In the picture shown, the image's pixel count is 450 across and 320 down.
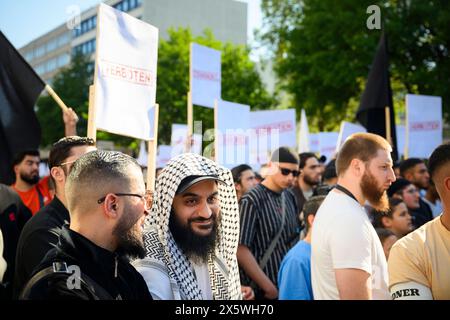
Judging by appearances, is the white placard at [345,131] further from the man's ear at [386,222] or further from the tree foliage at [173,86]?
the tree foliage at [173,86]

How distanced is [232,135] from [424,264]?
2627 millimetres

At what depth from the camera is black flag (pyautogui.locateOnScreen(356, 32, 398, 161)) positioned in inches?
337

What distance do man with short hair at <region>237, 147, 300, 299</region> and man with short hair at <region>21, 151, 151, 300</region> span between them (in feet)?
8.62

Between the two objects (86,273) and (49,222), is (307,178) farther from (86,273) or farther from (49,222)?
(86,273)

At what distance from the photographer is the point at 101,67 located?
154 inches

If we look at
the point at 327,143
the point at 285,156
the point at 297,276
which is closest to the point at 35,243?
the point at 297,276

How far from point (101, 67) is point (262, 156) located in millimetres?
2484

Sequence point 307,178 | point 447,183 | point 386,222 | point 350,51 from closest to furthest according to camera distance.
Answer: point 447,183, point 386,222, point 307,178, point 350,51

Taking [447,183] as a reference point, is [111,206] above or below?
below

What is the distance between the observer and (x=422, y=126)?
29.6 feet

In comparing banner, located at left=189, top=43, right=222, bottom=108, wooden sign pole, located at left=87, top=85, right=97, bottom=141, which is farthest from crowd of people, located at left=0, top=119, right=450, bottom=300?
banner, located at left=189, top=43, right=222, bottom=108

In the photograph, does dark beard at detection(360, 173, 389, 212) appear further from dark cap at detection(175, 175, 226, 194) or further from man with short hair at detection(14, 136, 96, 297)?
man with short hair at detection(14, 136, 96, 297)
